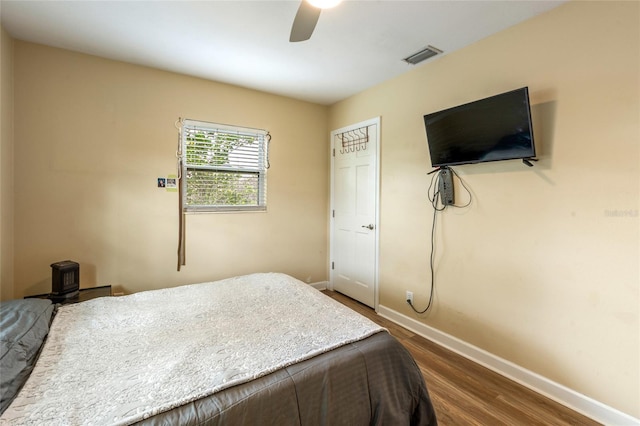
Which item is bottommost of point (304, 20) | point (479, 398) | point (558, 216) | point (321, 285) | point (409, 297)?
point (479, 398)

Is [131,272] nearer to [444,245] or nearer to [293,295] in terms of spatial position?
[293,295]

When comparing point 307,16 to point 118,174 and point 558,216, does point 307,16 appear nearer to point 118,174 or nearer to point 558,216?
point 558,216

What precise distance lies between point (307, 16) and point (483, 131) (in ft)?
4.82

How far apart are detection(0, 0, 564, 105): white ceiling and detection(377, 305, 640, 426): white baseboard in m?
2.46

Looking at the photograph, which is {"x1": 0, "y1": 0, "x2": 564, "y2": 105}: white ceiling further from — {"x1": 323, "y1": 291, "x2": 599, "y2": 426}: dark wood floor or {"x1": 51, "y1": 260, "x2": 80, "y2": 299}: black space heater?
{"x1": 323, "y1": 291, "x2": 599, "y2": 426}: dark wood floor

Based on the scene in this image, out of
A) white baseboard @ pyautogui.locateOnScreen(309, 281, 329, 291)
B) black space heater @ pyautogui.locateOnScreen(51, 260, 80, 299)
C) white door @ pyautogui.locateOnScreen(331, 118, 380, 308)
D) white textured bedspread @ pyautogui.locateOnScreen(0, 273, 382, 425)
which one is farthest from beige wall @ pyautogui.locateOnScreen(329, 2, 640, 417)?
black space heater @ pyautogui.locateOnScreen(51, 260, 80, 299)

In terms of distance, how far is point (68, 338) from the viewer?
1.38 metres

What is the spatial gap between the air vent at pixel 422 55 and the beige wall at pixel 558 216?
127 mm

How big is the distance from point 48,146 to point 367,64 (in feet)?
9.40

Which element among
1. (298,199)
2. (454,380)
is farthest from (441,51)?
(454,380)

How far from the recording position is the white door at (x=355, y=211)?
10.5 feet

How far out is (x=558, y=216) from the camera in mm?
1828

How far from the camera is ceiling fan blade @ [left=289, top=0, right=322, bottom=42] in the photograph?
54.8 inches

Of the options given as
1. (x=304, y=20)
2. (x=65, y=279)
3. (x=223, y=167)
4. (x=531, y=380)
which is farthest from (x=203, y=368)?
(x=223, y=167)
